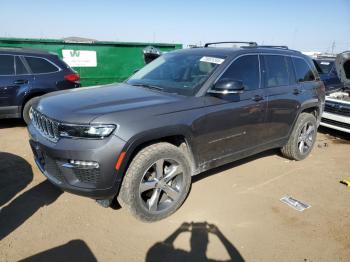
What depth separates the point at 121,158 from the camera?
2945mm

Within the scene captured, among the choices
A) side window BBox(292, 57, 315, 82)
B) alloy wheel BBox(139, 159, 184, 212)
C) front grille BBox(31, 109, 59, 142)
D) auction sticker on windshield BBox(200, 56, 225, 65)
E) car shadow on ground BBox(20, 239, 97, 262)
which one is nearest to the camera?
car shadow on ground BBox(20, 239, 97, 262)

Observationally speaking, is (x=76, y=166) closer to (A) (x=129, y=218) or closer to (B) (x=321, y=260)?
(A) (x=129, y=218)

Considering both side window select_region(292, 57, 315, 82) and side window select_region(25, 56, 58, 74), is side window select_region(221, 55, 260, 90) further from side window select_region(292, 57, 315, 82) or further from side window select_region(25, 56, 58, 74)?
side window select_region(25, 56, 58, 74)

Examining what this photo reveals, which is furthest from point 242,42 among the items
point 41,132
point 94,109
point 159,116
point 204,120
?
point 41,132

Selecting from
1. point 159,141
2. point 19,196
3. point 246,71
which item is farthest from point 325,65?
point 19,196

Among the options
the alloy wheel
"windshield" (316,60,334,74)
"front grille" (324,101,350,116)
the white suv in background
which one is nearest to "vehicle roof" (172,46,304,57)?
the alloy wheel

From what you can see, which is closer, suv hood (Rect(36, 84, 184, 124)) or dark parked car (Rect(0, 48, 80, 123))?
suv hood (Rect(36, 84, 184, 124))

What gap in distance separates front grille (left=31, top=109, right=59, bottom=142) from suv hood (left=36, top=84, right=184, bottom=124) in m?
0.06

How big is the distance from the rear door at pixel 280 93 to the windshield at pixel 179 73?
3.18 feet

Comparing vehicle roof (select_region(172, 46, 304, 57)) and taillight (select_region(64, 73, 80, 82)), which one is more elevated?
vehicle roof (select_region(172, 46, 304, 57))

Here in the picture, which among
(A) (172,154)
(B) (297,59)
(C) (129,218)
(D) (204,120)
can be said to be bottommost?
(C) (129,218)

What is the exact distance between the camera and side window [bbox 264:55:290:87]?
452 centimetres

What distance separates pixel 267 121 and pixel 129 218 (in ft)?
7.65

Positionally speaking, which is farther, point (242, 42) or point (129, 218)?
point (242, 42)
